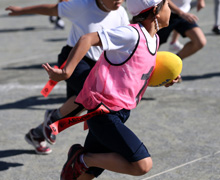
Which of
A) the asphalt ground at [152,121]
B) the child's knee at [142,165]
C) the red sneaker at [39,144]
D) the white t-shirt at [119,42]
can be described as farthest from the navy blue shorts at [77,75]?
the child's knee at [142,165]

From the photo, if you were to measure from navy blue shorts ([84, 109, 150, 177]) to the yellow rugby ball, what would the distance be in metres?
0.37

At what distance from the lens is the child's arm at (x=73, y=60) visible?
3104mm

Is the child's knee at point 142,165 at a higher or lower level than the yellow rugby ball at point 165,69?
lower

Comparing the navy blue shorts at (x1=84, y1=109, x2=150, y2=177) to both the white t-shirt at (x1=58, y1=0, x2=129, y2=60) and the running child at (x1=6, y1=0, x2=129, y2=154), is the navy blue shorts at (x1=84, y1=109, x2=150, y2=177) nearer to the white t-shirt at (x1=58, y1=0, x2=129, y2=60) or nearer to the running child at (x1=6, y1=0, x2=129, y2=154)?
the running child at (x1=6, y1=0, x2=129, y2=154)

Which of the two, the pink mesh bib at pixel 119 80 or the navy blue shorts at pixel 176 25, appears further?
the navy blue shorts at pixel 176 25

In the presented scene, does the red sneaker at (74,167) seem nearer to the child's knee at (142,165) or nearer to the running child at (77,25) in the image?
the child's knee at (142,165)

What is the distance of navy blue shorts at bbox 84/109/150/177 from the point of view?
11.0 ft

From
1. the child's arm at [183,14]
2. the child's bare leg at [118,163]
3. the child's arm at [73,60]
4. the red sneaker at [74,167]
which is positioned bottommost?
the child's arm at [183,14]

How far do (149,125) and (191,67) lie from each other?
294cm

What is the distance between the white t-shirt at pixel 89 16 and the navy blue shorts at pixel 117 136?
1433 millimetres

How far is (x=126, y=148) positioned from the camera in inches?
132

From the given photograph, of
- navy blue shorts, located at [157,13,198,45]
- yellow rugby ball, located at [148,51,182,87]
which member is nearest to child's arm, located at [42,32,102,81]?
yellow rugby ball, located at [148,51,182,87]

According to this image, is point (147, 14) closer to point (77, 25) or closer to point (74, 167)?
point (74, 167)

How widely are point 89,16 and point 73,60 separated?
5.37ft
